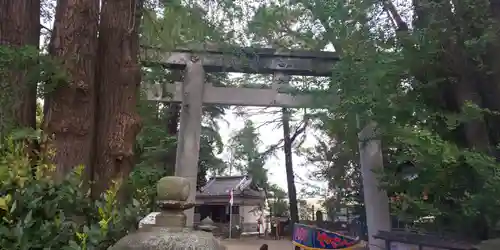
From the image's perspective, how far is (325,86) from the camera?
27.2ft

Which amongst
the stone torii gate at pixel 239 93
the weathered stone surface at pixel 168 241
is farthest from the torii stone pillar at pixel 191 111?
the weathered stone surface at pixel 168 241

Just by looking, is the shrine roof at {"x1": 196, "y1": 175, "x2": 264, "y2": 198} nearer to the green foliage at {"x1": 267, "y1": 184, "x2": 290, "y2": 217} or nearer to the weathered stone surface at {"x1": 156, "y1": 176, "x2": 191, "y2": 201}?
the green foliage at {"x1": 267, "y1": 184, "x2": 290, "y2": 217}

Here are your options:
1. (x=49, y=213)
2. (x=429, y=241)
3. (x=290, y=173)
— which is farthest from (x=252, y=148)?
(x=49, y=213)

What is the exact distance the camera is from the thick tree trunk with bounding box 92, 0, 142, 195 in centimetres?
379

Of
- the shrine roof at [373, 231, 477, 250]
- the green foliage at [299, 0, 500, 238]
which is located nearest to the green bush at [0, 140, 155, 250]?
the green foliage at [299, 0, 500, 238]

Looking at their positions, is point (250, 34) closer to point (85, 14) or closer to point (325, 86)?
point (325, 86)

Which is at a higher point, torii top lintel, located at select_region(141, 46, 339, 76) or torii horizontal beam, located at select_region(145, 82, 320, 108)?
torii top lintel, located at select_region(141, 46, 339, 76)

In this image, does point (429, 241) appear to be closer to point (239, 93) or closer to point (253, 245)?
point (239, 93)

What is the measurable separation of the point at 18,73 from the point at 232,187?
58.0 ft

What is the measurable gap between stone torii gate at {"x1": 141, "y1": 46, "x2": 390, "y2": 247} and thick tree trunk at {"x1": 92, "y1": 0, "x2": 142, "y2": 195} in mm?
4389

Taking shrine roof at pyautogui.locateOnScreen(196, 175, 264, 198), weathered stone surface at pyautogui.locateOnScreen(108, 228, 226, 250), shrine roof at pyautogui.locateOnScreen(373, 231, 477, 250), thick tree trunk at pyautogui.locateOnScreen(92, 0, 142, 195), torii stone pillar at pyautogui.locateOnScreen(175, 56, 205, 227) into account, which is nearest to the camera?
weathered stone surface at pyautogui.locateOnScreen(108, 228, 226, 250)

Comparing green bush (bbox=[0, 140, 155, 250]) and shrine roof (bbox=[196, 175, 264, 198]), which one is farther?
shrine roof (bbox=[196, 175, 264, 198])

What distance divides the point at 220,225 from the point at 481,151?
1627 centimetres

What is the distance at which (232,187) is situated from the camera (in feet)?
68.5
